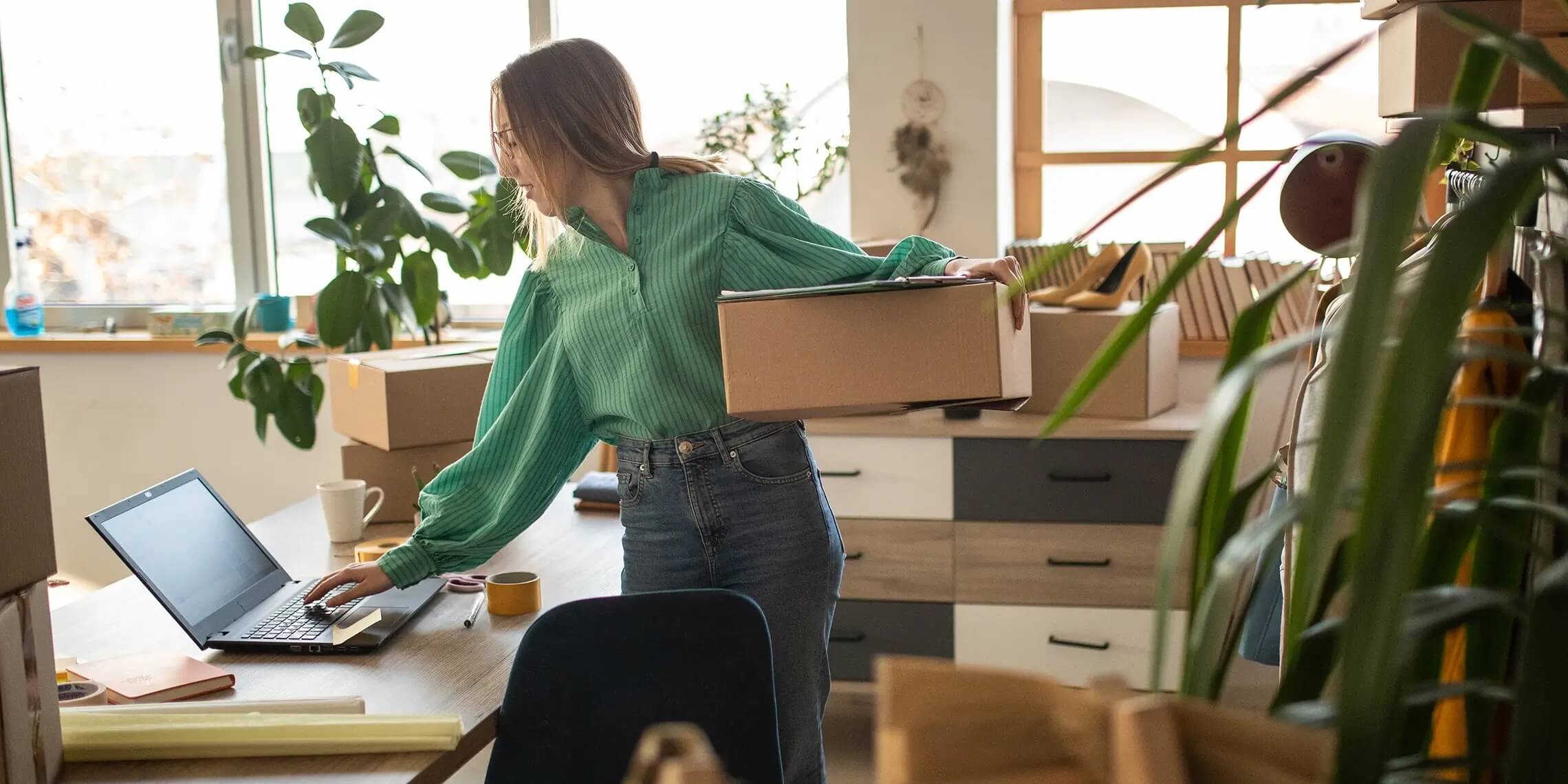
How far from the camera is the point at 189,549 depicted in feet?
5.49

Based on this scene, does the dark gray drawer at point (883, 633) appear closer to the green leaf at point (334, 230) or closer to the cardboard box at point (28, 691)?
the green leaf at point (334, 230)

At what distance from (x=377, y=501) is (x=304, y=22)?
122 cm

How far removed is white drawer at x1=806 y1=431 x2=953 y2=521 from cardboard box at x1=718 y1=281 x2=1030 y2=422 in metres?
1.43

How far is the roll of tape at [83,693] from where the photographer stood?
1.37m

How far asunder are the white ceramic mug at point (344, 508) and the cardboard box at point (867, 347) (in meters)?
0.90

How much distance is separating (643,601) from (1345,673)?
1.06 metres

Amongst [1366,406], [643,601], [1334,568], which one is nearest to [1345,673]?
[1366,406]

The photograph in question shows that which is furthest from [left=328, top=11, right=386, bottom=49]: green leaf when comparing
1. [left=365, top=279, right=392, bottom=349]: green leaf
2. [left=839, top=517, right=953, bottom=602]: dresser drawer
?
[left=839, top=517, right=953, bottom=602]: dresser drawer

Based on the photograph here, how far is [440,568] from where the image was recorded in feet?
5.54

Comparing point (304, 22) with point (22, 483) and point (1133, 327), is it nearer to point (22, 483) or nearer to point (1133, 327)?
point (22, 483)

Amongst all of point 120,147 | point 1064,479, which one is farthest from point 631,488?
point 120,147

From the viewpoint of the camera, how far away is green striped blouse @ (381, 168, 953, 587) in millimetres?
1668

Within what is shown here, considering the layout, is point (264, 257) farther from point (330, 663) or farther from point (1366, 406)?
point (1366, 406)

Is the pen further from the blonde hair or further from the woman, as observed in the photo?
the blonde hair
